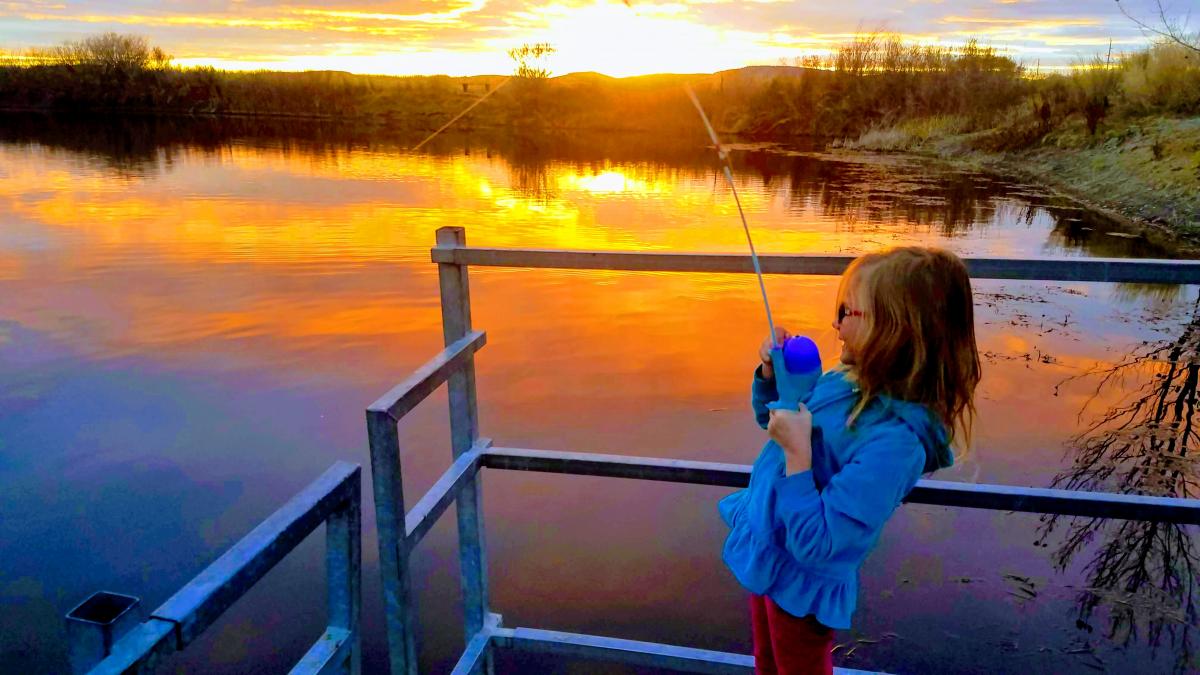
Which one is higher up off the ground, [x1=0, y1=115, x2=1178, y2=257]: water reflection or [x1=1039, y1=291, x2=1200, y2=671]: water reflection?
[x1=0, y1=115, x2=1178, y2=257]: water reflection

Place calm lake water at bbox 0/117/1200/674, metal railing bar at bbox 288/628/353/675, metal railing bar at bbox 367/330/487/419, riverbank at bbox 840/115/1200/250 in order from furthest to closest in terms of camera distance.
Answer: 1. riverbank at bbox 840/115/1200/250
2. calm lake water at bbox 0/117/1200/674
3. metal railing bar at bbox 367/330/487/419
4. metal railing bar at bbox 288/628/353/675

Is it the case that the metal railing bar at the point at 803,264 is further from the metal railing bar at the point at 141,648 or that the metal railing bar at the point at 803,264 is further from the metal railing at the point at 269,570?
the metal railing bar at the point at 141,648

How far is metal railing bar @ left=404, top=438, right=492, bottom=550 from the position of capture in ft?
6.12

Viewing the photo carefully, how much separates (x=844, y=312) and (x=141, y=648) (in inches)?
46.5

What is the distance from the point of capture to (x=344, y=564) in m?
1.32

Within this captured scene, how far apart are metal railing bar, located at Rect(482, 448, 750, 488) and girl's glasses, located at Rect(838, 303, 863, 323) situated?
2.05 ft

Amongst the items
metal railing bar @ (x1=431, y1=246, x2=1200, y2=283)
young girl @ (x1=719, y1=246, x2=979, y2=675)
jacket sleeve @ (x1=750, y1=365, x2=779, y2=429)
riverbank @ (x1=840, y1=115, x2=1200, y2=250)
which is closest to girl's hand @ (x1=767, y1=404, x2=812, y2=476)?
young girl @ (x1=719, y1=246, x2=979, y2=675)

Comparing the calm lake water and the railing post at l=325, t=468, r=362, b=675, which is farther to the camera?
the calm lake water

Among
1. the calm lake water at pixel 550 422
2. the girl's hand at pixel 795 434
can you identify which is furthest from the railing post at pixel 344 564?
the calm lake water at pixel 550 422

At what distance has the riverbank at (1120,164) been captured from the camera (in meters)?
13.2

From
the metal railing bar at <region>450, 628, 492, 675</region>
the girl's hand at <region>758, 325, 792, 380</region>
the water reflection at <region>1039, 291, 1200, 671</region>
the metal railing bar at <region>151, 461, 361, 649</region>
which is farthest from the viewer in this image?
the water reflection at <region>1039, 291, 1200, 671</region>

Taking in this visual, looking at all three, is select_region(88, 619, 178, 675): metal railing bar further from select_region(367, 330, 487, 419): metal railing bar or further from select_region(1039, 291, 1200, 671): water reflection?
select_region(1039, 291, 1200, 671): water reflection

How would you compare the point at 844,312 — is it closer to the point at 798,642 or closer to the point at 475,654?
the point at 798,642

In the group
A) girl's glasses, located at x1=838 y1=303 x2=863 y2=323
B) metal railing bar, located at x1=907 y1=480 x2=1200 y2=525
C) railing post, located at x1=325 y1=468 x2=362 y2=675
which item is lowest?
metal railing bar, located at x1=907 y1=480 x2=1200 y2=525
